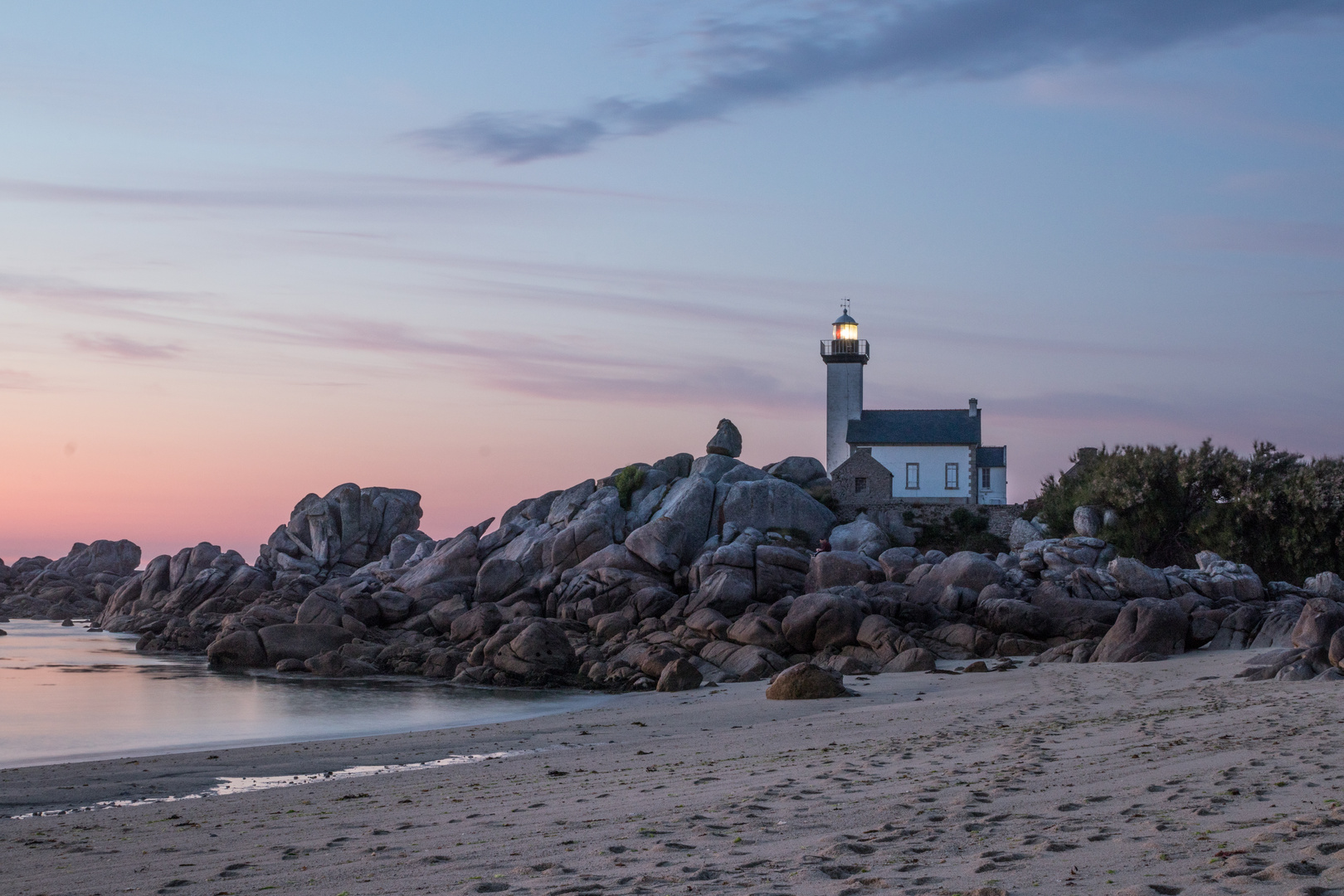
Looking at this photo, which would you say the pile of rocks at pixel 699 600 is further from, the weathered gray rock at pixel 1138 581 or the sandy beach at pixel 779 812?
the sandy beach at pixel 779 812

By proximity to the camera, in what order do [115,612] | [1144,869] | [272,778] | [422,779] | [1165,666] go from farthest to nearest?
1. [115,612]
2. [1165,666]
3. [272,778]
4. [422,779]
5. [1144,869]

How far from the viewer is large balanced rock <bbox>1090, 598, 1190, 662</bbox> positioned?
72.7ft

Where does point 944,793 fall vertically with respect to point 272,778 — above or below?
above

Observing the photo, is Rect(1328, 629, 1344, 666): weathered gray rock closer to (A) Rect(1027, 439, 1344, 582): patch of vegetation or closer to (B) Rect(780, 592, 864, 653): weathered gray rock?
(B) Rect(780, 592, 864, 653): weathered gray rock

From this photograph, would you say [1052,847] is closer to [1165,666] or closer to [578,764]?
[578,764]

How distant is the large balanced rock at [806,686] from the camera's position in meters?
18.5

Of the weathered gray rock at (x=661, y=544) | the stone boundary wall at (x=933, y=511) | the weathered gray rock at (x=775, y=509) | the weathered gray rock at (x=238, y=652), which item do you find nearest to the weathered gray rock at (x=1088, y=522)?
the stone boundary wall at (x=933, y=511)

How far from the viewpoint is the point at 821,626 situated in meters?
25.7

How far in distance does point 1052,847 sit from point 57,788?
11.1 metres

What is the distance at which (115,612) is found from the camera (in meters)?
48.2

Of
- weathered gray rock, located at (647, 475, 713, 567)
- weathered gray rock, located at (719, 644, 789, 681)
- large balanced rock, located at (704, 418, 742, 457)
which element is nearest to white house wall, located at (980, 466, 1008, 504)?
large balanced rock, located at (704, 418, 742, 457)

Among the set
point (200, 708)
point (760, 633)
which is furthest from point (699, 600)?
point (200, 708)

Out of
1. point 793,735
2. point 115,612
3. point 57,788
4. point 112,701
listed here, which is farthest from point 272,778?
point 115,612

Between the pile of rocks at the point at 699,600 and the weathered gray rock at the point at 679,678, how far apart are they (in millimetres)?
37
